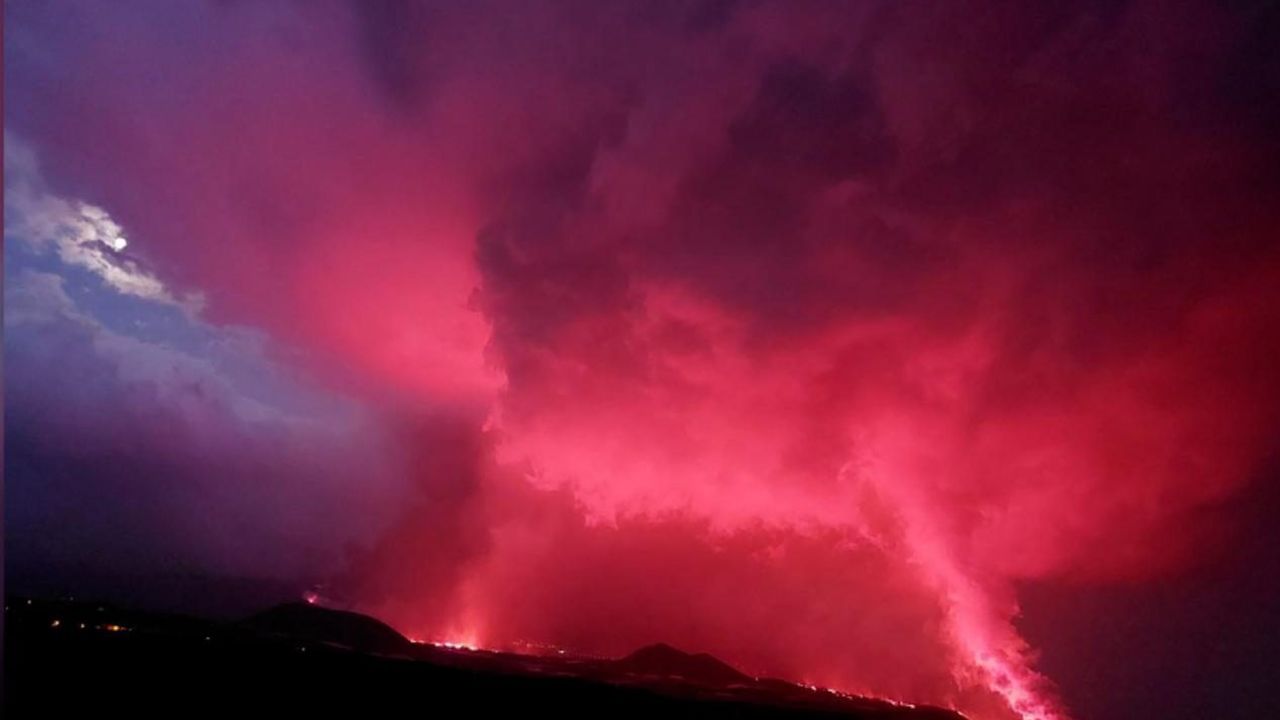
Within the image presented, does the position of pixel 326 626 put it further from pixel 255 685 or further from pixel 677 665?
pixel 255 685

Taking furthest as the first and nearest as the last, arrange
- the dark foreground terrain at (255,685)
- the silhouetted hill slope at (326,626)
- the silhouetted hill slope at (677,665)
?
the silhouetted hill slope at (326,626), the silhouetted hill slope at (677,665), the dark foreground terrain at (255,685)

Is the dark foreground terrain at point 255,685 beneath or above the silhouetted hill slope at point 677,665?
beneath

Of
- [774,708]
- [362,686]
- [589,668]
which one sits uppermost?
[589,668]

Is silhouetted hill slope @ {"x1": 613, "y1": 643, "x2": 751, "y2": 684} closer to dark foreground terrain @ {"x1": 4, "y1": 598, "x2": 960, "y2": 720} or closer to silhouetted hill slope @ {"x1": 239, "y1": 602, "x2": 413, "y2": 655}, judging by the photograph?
dark foreground terrain @ {"x1": 4, "y1": 598, "x2": 960, "y2": 720}

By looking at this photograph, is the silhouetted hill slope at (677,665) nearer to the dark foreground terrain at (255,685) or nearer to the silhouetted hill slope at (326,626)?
the dark foreground terrain at (255,685)

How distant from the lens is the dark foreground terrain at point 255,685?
4153 cm

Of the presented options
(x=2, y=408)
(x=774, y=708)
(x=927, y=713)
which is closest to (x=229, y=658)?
(x=774, y=708)

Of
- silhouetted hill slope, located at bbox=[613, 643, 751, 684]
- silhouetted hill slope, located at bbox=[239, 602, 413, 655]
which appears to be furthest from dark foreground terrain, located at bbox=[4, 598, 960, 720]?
silhouetted hill slope, located at bbox=[239, 602, 413, 655]

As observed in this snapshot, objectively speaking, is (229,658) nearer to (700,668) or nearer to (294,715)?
(294,715)

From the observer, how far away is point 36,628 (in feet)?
210

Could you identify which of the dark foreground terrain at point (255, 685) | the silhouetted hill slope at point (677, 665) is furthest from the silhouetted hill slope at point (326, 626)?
the dark foreground terrain at point (255, 685)

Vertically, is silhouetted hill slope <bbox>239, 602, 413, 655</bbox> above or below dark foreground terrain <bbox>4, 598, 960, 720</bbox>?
above

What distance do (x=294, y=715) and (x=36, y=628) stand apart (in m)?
37.1

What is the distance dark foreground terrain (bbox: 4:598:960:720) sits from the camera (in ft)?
136
